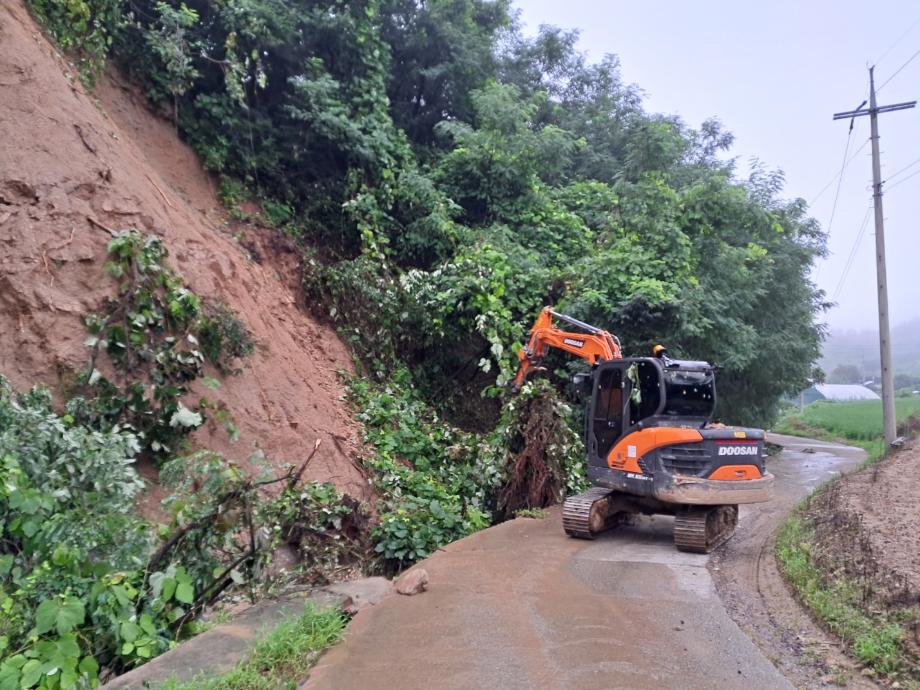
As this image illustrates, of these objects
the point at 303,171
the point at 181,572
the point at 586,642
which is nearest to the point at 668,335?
the point at 303,171

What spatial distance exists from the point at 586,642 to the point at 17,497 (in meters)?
4.40

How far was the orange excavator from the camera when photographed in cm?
841

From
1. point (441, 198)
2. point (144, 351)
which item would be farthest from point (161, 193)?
point (441, 198)

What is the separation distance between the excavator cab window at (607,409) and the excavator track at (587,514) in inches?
24.0

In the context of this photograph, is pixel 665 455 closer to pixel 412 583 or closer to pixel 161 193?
pixel 412 583

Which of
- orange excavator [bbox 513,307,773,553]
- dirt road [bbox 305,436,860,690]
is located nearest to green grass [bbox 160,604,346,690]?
dirt road [bbox 305,436,860,690]

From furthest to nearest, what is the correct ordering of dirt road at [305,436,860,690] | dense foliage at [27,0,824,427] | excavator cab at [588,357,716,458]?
1. dense foliage at [27,0,824,427]
2. excavator cab at [588,357,716,458]
3. dirt road at [305,436,860,690]

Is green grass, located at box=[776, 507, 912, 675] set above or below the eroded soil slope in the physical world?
below

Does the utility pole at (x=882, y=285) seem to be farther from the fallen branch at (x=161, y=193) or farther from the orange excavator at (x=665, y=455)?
the fallen branch at (x=161, y=193)

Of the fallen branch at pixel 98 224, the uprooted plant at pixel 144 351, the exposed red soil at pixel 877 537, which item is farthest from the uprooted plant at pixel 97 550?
Result: the exposed red soil at pixel 877 537

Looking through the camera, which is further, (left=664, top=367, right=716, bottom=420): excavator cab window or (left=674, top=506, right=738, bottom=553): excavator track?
(left=664, top=367, right=716, bottom=420): excavator cab window

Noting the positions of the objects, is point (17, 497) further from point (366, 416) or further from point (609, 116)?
point (609, 116)

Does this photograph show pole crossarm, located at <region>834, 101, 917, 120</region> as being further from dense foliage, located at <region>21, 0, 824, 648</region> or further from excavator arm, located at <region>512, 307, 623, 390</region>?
excavator arm, located at <region>512, 307, 623, 390</region>

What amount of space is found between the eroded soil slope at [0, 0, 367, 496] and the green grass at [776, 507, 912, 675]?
5573 millimetres
